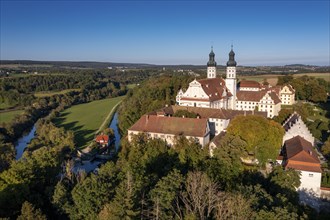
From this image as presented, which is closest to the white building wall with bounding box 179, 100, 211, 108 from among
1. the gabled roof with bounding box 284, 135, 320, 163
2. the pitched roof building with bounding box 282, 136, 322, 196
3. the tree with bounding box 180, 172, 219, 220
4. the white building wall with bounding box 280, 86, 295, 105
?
the gabled roof with bounding box 284, 135, 320, 163

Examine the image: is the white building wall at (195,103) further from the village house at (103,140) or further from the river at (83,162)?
the village house at (103,140)

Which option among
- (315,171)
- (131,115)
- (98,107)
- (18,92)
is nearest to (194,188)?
(315,171)

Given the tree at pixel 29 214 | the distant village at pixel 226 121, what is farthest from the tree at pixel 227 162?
the tree at pixel 29 214

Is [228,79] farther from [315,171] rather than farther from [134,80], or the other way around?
[134,80]

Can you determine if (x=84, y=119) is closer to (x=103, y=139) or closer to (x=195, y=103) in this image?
(x=103, y=139)

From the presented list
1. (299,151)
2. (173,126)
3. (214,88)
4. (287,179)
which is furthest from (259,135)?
(214,88)
